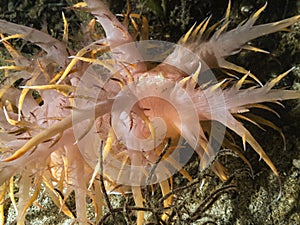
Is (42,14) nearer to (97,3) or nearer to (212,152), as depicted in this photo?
(97,3)

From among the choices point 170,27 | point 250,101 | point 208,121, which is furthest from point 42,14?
point 250,101

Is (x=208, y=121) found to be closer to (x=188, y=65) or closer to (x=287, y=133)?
(x=188, y=65)

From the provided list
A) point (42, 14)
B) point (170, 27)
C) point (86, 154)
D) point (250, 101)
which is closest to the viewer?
point (250, 101)

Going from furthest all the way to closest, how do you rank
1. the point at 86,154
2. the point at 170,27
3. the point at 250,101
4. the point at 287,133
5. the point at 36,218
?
the point at 170,27 → the point at 36,218 → the point at 287,133 → the point at 86,154 → the point at 250,101

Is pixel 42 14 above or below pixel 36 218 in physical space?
above

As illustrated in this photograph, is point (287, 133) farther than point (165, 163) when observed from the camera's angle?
Yes

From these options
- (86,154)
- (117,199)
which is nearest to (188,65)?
(86,154)

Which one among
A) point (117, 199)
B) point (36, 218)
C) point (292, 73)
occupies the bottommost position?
point (36, 218)
